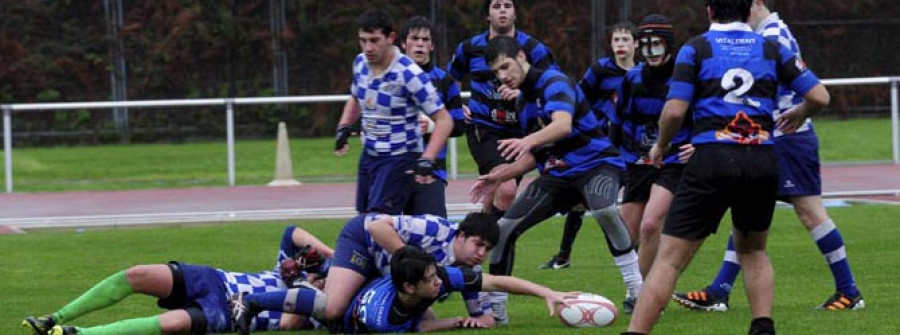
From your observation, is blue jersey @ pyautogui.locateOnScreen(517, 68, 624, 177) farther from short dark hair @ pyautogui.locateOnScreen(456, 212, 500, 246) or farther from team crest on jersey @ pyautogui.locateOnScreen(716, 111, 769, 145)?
team crest on jersey @ pyautogui.locateOnScreen(716, 111, 769, 145)

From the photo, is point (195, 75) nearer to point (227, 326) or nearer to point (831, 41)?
point (831, 41)

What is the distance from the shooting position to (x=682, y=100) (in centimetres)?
767

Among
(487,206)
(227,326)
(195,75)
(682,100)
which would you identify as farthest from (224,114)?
(682,100)

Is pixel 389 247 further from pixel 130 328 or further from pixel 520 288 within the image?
pixel 130 328

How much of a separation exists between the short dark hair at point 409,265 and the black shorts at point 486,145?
3.37 m

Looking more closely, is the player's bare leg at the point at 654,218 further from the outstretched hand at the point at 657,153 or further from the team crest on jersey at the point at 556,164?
the outstretched hand at the point at 657,153

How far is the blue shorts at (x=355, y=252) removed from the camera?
9172mm

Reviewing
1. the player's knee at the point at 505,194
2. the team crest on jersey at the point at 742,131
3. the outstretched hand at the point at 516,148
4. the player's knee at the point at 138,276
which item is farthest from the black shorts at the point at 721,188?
the player's knee at the point at 505,194

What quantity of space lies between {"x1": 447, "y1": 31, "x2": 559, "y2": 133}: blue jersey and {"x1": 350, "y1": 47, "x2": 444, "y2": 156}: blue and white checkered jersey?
1.48m

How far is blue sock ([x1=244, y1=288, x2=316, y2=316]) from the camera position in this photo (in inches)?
344

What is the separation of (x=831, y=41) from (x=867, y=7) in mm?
982

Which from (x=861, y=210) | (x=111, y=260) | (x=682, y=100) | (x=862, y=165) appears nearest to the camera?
(x=682, y=100)

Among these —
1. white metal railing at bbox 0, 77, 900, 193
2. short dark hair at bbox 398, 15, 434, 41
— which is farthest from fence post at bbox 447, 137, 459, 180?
short dark hair at bbox 398, 15, 434, 41

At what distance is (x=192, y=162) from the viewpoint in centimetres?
2453
